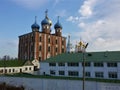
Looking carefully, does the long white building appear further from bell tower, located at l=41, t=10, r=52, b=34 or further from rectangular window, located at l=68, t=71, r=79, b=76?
bell tower, located at l=41, t=10, r=52, b=34

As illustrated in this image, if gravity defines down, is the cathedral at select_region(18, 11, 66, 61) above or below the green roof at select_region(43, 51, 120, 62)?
above

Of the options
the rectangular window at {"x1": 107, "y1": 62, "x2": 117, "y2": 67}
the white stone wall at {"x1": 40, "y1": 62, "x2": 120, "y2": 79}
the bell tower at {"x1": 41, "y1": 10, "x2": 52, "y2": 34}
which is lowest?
the white stone wall at {"x1": 40, "y1": 62, "x2": 120, "y2": 79}

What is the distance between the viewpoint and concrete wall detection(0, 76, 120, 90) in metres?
34.7

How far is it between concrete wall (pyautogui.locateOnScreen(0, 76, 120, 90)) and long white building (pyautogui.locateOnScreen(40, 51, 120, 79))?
15629 millimetres

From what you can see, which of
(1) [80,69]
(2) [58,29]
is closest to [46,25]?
(2) [58,29]

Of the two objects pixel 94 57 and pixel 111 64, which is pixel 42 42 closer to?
pixel 94 57

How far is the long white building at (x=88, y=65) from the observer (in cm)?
5169

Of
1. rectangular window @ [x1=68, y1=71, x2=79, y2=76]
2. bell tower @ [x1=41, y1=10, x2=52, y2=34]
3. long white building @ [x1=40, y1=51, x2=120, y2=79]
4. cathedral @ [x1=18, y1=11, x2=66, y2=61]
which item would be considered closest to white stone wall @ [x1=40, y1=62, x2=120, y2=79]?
long white building @ [x1=40, y1=51, x2=120, y2=79]

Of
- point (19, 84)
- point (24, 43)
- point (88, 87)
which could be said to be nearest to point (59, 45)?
point (24, 43)

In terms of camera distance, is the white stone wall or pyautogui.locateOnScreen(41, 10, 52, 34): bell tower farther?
pyautogui.locateOnScreen(41, 10, 52, 34): bell tower

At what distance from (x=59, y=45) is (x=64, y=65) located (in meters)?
39.2

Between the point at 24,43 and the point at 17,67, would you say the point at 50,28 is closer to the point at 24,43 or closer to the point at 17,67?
the point at 24,43

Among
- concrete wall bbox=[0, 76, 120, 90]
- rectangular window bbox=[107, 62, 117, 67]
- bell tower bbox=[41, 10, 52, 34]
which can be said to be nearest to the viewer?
concrete wall bbox=[0, 76, 120, 90]

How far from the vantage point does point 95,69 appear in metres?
54.2
